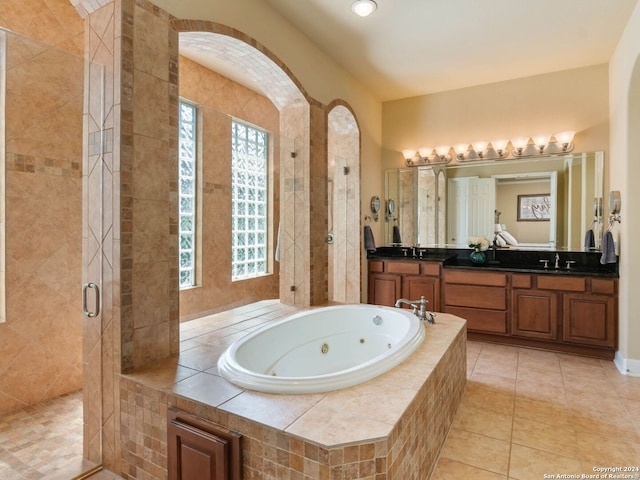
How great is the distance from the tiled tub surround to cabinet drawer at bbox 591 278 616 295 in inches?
79.6

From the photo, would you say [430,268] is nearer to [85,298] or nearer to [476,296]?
[476,296]

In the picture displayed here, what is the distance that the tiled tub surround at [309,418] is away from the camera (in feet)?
4.07

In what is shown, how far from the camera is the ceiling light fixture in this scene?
2.61m

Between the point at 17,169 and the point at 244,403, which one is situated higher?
the point at 17,169

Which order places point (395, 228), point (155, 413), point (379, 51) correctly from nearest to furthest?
1. point (155, 413)
2. point (379, 51)
3. point (395, 228)

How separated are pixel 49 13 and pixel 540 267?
478 centimetres

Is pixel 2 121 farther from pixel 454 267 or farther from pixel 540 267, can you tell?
pixel 540 267

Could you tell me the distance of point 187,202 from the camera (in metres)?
2.74

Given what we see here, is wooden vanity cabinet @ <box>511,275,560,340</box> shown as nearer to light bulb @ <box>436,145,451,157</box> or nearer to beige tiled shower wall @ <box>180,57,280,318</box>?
light bulb @ <box>436,145,451,157</box>

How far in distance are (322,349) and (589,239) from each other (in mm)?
2960

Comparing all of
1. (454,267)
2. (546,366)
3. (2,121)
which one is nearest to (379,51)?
(454,267)

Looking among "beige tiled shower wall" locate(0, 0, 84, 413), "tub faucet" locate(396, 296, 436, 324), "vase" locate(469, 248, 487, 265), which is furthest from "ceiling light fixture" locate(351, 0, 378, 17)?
"vase" locate(469, 248, 487, 265)

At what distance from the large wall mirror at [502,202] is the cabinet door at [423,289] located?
587mm

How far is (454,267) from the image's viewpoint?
3.88m
